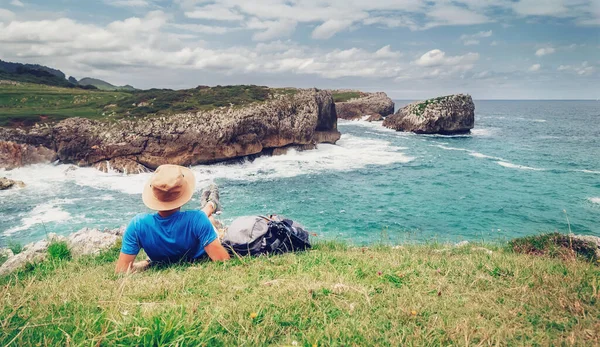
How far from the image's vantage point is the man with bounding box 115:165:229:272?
208 inches

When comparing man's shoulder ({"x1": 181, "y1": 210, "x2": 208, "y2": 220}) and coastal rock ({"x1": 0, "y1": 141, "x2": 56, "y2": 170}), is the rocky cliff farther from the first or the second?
man's shoulder ({"x1": 181, "y1": 210, "x2": 208, "y2": 220})

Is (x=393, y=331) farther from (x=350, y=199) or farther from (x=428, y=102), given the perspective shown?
(x=428, y=102)

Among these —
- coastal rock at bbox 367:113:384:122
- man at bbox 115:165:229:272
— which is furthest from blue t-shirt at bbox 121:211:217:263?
coastal rock at bbox 367:113:384:122

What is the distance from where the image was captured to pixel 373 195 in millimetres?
27969

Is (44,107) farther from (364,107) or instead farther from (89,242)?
(364,107)

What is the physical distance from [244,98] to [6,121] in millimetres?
26618

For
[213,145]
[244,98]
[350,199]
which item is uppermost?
[244,98]

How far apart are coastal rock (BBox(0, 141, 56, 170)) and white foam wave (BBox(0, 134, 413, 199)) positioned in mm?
919

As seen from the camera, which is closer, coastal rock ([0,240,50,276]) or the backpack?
the backpack

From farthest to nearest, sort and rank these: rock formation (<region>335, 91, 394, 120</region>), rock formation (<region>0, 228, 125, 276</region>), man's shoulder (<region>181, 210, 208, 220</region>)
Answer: rock formation (<region>335, 91, 394, 120</region>), rock formation (<region>0, 228, 125, 276</region>), man's shoulder (<region>181, 210, 208, 220</region>)

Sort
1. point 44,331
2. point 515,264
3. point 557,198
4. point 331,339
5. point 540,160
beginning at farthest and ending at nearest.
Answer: point 540,160
point 557,198
point 515,264
point 331,339
point 44,331

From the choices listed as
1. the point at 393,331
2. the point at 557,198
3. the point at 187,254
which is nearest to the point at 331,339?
the point at 393,331

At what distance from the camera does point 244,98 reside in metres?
48.8

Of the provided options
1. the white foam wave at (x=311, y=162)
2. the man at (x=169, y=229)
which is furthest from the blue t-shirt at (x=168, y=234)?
the white foam wave at (x=311, y=162)
